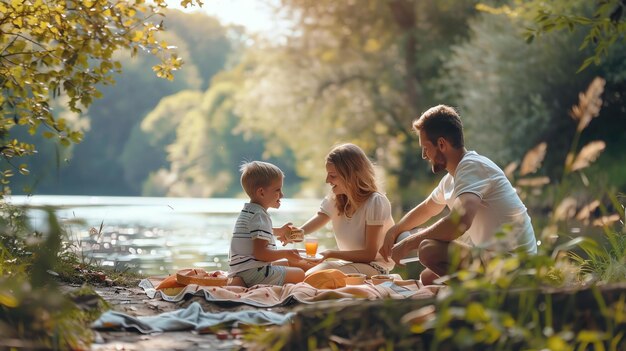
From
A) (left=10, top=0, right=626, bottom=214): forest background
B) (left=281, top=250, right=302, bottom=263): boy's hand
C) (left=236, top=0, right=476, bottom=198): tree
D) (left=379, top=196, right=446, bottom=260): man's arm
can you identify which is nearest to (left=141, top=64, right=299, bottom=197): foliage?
(left=10, top=0, right=626, bottom=214): forest background

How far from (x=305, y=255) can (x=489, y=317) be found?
12.5 feet

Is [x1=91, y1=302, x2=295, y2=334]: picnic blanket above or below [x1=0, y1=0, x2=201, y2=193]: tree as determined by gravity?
below

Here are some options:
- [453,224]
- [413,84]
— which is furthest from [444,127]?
[413,84]

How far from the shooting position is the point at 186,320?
4.41 meters

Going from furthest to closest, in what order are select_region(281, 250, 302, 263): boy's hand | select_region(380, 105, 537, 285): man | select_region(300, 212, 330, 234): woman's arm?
select_region(300, 212, 330, 234): woman's arm < select_region(281, 250, 302, 263): boy's hand < select_region(380, 105, 537, 285): man

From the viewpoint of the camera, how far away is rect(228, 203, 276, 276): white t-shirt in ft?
19.8

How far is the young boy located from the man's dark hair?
1119 mm

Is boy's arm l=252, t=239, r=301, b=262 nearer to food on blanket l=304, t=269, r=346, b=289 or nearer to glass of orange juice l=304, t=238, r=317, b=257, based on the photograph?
glass of orange juice l=304, t=238, r=317, b=257

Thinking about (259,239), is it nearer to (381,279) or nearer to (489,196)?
(381,279)

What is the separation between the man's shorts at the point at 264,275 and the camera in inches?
238

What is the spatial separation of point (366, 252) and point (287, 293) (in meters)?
1.14

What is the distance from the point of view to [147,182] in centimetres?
5197

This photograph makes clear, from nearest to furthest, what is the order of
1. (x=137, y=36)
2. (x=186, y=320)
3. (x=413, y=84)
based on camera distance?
(x=186, y=320)
(x=137, y=36)
(x=413, y=84)

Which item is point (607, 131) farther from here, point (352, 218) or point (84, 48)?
point (84, 48)
